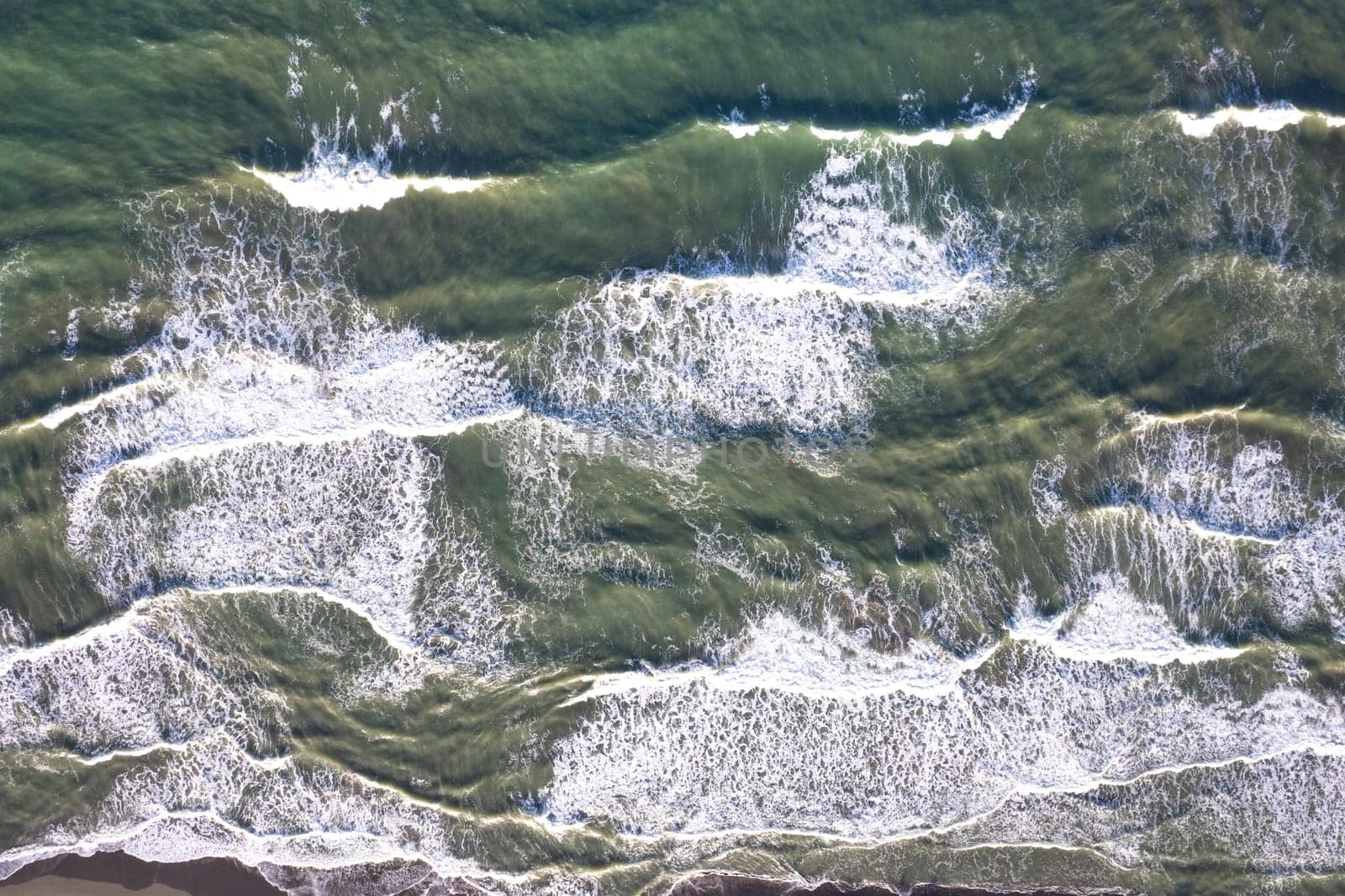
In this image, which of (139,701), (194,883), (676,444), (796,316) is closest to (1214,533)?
(796,316)

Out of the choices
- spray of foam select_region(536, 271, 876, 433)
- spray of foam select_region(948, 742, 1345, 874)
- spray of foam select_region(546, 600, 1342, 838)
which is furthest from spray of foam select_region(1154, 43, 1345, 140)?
spray of foam select_region(948, 742, 1345, 874)

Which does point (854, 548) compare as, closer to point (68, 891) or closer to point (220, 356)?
point (220, 356)

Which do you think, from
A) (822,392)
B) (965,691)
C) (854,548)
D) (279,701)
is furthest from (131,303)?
(965,691)

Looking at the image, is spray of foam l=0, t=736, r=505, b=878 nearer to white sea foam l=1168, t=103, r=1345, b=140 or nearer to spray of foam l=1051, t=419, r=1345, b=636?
spray of foam l=1051, t=419, r=1345, b=636

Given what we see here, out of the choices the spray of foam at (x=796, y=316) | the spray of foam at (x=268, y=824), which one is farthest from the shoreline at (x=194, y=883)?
the spray of foam at (x=796, y=316)

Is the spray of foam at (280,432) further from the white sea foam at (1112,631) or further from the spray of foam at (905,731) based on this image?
the white sea foam at (1112,631)

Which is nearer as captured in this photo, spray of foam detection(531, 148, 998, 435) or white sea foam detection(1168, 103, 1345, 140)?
white sea foam detection(1168, 103, 1345, 140)
